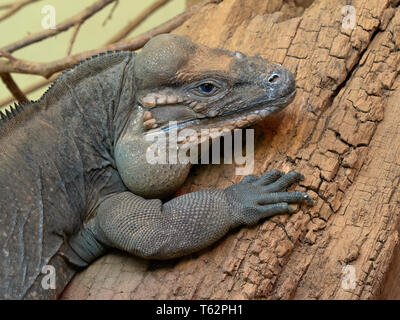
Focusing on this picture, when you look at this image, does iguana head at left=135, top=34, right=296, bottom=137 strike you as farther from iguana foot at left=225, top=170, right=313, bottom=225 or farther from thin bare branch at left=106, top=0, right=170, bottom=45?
thin bare branch at left=106, top=0, right=170, bottom=45

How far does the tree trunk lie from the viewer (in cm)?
282

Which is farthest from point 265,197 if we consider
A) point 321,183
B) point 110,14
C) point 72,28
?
point 72,28

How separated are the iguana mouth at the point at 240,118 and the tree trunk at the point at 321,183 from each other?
0.29 meters

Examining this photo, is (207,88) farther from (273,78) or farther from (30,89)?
(30,89)

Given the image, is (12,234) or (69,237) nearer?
(12,234)

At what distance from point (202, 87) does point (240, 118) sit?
0.30 meters

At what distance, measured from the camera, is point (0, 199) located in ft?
9.69

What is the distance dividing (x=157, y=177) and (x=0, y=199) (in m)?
0.94

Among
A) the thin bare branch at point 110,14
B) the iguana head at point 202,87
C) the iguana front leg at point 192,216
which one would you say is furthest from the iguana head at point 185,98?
the thin bare branch at point 110,14

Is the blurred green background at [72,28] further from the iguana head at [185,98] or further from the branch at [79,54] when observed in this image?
the iguana head at [185,98]

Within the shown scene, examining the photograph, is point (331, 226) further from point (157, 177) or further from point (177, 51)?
point (177, 51)

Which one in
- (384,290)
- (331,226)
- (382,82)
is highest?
(382,82)

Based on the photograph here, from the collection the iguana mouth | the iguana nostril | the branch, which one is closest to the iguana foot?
the iguana mouth

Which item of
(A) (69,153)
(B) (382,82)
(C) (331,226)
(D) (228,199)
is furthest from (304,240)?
(A) (69,153)
